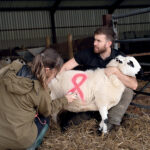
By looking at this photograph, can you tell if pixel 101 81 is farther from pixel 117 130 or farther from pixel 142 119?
pixel 142 119

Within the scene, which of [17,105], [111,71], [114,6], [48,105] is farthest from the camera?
[114,6]

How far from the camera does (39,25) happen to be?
14.7 metres

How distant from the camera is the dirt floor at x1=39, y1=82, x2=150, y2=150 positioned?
2.83 m

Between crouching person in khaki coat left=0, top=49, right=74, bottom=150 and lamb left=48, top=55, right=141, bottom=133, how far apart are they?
0.76m

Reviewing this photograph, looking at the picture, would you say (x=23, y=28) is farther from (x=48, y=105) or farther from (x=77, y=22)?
(x=48, y=105)

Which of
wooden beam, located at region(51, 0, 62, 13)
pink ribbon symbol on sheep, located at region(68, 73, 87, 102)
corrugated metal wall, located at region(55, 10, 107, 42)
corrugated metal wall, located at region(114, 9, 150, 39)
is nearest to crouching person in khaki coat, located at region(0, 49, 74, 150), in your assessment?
pink ribbon symbol on sheep, located at region(68, 73, 87, 102)

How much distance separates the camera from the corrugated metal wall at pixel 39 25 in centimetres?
1393

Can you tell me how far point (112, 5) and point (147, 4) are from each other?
2.94m

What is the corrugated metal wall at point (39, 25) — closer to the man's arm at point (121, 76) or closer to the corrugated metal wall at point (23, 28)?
the corrugated metal wall at point (23, 28)

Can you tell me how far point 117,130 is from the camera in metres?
3.16

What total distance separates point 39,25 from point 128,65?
12.3 metres

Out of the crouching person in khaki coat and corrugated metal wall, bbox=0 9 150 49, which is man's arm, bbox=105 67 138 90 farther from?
corrugated metal wall, bbox=0 9 150 49

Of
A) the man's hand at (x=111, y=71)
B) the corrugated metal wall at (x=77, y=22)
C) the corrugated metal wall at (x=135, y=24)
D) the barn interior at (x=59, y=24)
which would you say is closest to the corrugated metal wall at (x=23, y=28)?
the barn interior at (x=59, y=24)

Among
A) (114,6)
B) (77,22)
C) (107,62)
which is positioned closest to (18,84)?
(107,62)
